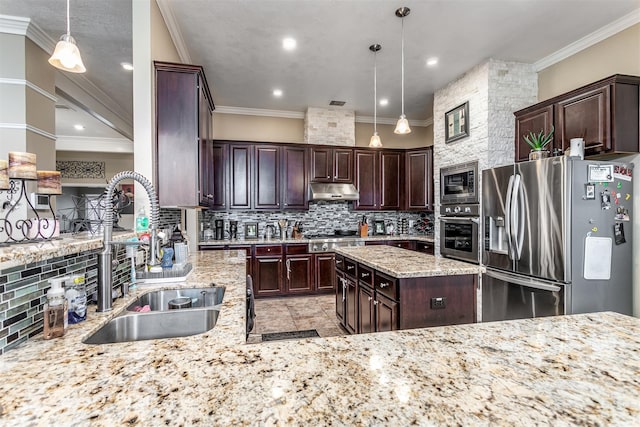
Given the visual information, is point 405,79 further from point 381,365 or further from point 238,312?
point 381,365

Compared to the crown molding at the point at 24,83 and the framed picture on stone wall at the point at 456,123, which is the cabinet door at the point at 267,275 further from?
the crown molding at the point at 24,83

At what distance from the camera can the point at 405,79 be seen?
4.38 metres

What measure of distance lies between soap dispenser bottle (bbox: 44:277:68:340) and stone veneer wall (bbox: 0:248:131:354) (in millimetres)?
51

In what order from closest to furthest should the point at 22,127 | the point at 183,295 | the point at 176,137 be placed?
the point at 183,295 → the point at 176,137 → the point at 22,127

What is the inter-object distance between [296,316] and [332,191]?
2151mm

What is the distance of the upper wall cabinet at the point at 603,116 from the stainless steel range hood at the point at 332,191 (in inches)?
114

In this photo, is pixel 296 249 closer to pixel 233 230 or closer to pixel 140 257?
pixel 233 230

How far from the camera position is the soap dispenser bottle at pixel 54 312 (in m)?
0.99

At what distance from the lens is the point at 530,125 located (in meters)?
3.48

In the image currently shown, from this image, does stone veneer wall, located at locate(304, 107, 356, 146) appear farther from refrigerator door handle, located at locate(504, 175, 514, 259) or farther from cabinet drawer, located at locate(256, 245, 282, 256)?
refrigerator door handle, located at locate(504, 175, 514, 259)

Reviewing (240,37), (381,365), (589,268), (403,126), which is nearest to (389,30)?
(403,126)

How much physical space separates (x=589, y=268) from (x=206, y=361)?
316 centimetres

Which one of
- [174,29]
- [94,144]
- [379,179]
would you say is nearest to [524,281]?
[379,179]

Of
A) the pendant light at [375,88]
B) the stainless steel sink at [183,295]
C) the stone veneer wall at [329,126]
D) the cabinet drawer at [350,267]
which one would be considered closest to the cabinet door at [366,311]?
the cabinet drawer at [350,267]
